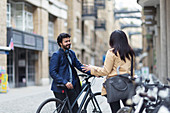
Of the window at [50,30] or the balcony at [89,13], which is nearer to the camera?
the window at [50,30]

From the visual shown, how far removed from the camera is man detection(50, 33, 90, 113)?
532 cm

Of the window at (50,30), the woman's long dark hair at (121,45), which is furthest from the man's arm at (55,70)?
the window at (50,30)

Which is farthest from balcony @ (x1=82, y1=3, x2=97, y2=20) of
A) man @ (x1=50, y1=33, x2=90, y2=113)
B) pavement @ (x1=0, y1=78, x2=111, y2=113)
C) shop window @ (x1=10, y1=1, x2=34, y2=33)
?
man @ (x1=50, y1=33, x2=90, y2=113)

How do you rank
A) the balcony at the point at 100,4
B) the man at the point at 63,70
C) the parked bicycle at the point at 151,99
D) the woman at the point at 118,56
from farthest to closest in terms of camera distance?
the balcony at the point at 100,4 < the man at the point at 63,70 < the woman at the point at 118,56 < the parked bicycle at the point at 151,99

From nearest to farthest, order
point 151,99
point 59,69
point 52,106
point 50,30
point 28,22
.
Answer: point 151,99, point 52,106, point 59,69, point 28,22, point 50,30

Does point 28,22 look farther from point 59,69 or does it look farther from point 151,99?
point 151,99

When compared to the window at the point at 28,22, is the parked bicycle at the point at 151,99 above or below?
below

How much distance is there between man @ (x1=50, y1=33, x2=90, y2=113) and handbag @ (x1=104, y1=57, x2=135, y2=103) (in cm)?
94

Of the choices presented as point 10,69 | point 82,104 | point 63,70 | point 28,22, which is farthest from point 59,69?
point 28,22

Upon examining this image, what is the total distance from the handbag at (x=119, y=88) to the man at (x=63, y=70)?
94 centimetres

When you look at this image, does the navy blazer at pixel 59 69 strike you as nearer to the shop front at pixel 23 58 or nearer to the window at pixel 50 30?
the shop front at pixel 23 58

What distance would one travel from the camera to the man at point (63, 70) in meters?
5.32

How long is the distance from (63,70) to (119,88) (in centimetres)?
133

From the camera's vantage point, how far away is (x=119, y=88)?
4.49 meters
